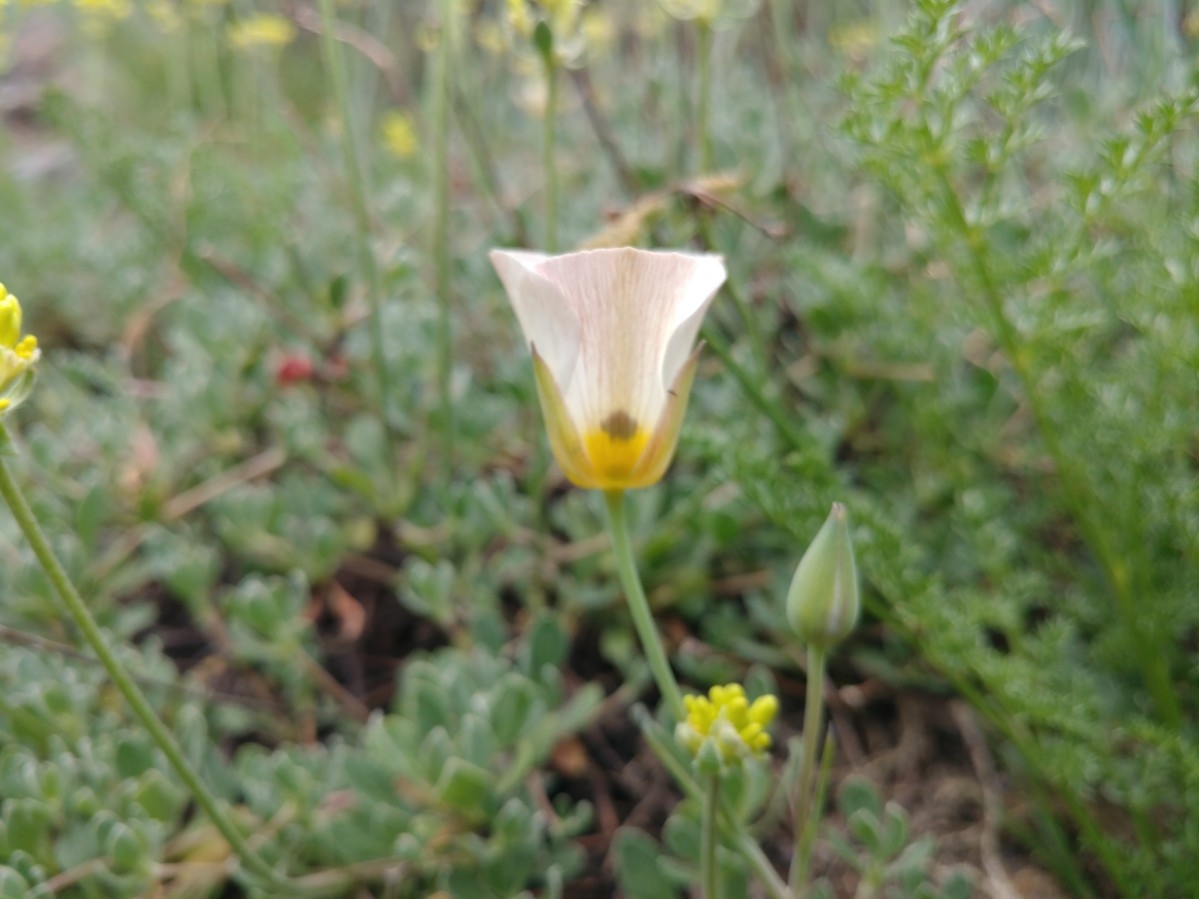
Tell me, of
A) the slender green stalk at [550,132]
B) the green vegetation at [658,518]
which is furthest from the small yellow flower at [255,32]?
the slender green stalk at [550,132]

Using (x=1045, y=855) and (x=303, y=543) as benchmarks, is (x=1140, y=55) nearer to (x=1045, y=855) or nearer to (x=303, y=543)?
(x=1045, y=855)

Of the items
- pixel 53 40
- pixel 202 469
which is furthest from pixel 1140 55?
pixel 53 40

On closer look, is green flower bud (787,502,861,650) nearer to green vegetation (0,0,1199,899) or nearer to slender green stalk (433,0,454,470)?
green vegetation (0,0,1199,899)

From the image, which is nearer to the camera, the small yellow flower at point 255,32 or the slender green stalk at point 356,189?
the slender green stalk at point 356,189

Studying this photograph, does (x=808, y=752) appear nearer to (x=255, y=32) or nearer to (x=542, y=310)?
(x=542, y=310)

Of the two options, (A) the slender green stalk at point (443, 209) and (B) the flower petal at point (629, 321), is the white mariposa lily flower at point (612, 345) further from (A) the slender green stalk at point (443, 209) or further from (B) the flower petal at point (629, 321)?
(A) the slender green stalk at point (443, 209)
